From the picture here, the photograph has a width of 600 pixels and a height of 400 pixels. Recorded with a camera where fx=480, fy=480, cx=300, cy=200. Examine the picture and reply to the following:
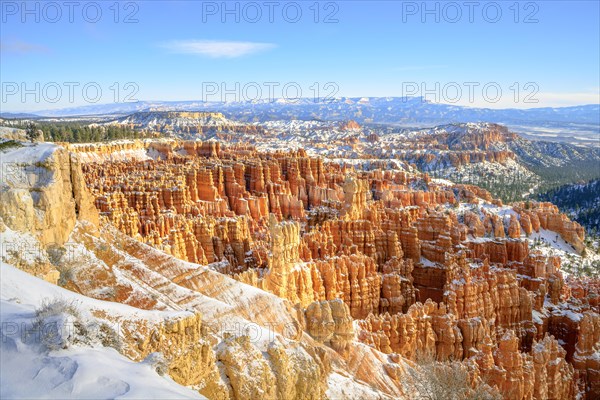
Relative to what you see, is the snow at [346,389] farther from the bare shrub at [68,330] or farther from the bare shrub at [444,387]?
the bare shrub at [68,330]

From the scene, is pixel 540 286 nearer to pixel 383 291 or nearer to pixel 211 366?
pixel 383 291

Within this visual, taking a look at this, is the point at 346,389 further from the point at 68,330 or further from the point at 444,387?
the point at 68,330

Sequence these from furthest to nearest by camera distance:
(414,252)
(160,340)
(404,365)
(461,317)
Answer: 1. (414,252)
2. (461,317)
3. (404,365)
4. (160,340)

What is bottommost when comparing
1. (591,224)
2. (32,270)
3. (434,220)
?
(591,224)

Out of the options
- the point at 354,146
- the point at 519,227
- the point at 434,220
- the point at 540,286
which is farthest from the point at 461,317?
the point at 354,146

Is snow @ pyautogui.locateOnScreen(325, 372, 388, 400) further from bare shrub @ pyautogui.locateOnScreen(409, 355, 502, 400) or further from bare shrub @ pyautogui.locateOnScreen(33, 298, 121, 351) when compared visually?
bare shrub @ pyautogui.locateOnScreen(33, 298, 121, 351)

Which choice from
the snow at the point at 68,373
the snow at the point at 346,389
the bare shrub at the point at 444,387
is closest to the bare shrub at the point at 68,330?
the snow at the point at 68,373

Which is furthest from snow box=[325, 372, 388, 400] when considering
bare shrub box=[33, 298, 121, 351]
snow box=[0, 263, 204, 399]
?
snow box=[0, 263, 204, 399]

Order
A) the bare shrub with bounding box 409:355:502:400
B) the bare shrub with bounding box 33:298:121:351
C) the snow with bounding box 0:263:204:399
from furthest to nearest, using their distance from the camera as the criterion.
→ 1. the bare shrub with bounding box 409:355:502:400
2. the bare shrub with bounding box 33:298:121:351
3. the snow with bounding box 0:263:204:399
